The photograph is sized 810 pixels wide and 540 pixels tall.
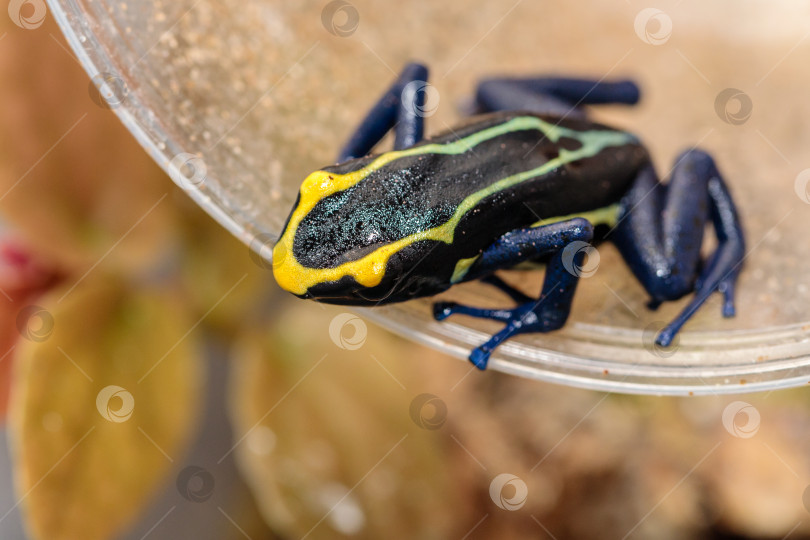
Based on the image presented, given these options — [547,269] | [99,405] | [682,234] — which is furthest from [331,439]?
[682,234]

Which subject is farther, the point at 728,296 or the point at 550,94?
the point at 550,94

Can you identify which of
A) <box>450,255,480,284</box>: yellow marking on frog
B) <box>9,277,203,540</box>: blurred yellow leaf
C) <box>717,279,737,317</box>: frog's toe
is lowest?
<box>717,279,737,317</box>: frog's toe

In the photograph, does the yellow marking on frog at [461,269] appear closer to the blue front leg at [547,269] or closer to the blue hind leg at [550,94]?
the blue front leg at [547,269]

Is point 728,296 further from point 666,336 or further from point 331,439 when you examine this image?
point 331,439

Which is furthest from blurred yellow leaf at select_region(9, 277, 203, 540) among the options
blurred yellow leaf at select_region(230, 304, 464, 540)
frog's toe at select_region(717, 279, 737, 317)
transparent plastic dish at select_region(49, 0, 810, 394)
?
frog's toe at select_region(717, 279, 737, 317)

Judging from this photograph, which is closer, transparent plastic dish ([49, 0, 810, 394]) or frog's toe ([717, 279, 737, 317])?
transparent plastic dish ([49, 0, 810, 394])

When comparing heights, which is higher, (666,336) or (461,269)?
(461,269)

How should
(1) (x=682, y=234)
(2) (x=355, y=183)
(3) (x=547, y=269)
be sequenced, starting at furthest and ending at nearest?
(1) (x=682, y=234)
(3) (x=547, y=269)
(2) (x=355, y=183)

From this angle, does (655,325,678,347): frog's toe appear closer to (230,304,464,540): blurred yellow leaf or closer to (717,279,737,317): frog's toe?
(717,279,737,317): frog's toe
